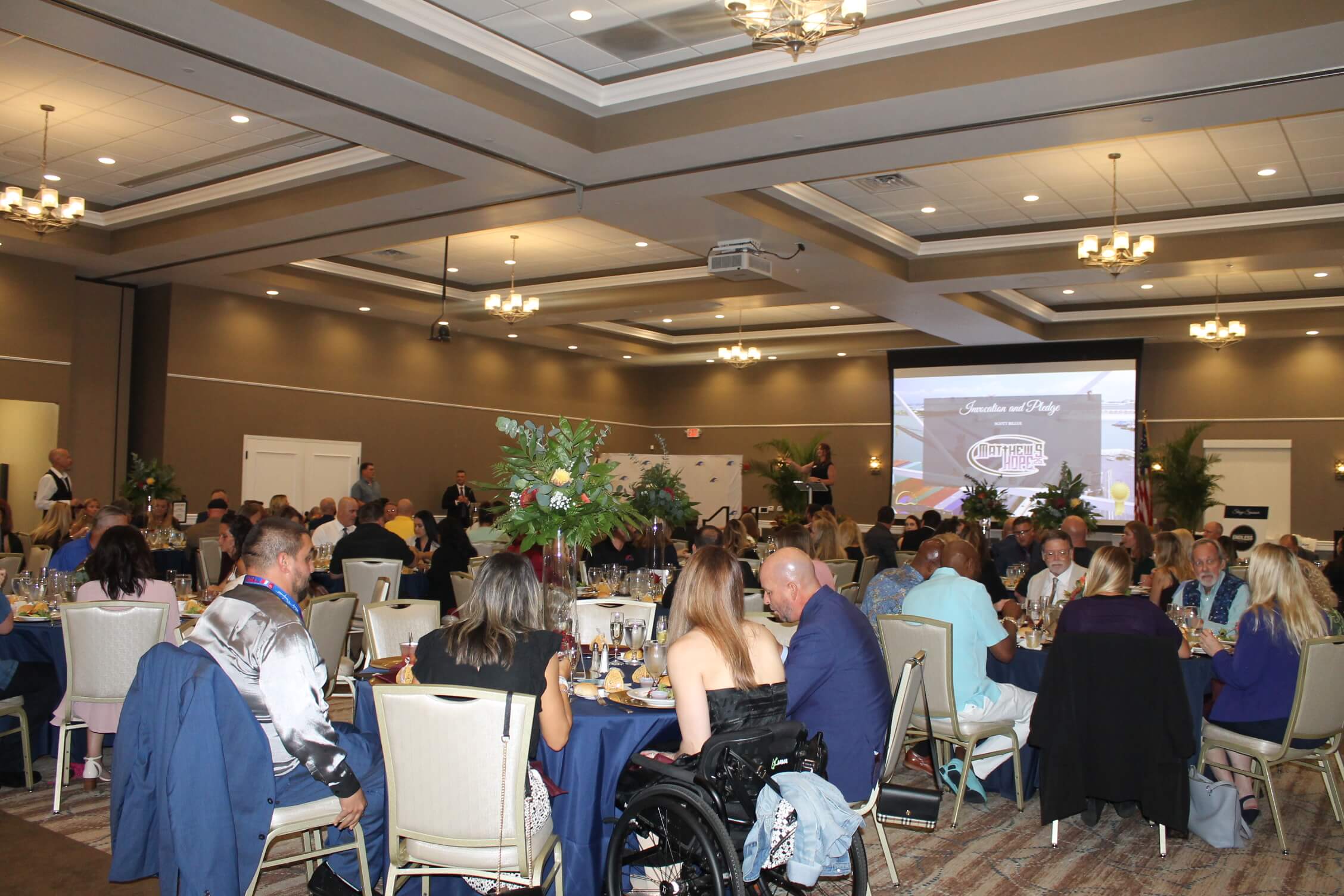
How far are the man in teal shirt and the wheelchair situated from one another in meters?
1.91

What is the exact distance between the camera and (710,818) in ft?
9.89

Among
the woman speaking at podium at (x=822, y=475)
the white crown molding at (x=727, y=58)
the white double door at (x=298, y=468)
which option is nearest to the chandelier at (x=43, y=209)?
the white crown molding at (x=727, y=58)

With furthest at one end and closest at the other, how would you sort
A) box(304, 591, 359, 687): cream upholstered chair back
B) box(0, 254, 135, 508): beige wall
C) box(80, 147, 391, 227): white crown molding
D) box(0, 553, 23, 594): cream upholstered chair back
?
box(0, 254, 135, 508): beige wall → box(80, 147, 391, 227): white crown molding → box(0, 553, 23, 594): cream upholstered chair back → box(304, 591, 359, 687): cream upholstered chair back

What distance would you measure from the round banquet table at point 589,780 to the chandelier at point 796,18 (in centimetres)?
335

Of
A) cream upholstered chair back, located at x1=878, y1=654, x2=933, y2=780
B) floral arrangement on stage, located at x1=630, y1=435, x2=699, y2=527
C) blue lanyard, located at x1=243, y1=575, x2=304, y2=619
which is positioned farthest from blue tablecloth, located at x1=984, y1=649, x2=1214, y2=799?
floral arrangement on stage, located at x1=630, y1=435, x2=699, y2=527

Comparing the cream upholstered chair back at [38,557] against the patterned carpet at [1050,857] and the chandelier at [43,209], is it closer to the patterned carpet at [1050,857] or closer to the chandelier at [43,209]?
the chandelier at [43,209]

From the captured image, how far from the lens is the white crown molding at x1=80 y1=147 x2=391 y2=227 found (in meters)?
9.02

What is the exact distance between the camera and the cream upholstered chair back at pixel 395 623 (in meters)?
4.90

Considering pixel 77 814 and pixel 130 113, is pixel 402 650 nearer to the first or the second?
pixel 77 814

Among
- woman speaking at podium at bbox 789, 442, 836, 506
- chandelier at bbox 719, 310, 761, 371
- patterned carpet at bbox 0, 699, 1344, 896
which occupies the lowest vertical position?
patterned carpet at bbox 0, 699, 1344, 896

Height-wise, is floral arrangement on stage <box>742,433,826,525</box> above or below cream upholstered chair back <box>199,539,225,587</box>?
above

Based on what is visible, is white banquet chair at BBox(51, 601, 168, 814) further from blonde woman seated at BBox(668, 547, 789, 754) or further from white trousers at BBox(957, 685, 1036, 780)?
white trousers at BBox(957, 685, 1036, 780)

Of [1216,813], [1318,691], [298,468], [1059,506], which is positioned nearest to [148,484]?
[298,468]

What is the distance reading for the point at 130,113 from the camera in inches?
324
